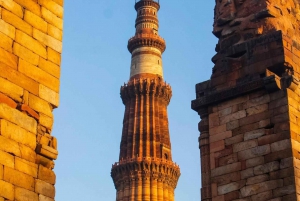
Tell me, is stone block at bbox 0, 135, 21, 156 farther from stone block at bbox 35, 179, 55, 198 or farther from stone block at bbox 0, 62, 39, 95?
stone block at bbox 0, 62, 39, 95

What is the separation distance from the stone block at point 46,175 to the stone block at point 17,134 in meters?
0.26

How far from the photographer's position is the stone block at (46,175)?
6.38 metres

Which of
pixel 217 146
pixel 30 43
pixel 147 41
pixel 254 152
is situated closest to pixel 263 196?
pixel 254 152

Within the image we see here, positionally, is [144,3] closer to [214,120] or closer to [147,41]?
[147,41]

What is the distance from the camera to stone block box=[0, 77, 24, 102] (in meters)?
6.15

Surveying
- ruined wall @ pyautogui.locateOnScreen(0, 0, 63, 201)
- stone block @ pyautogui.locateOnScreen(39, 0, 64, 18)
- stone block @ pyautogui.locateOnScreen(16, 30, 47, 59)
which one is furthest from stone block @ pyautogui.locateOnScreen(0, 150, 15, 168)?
stone block @ pyautogui.locateOnScreen(39, 0, 64, 18)

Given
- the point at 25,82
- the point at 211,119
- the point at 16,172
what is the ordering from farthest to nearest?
1. the point at 211,119
2. the point at 25,82
3. the point at 16,172

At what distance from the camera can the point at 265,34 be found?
10484 mm

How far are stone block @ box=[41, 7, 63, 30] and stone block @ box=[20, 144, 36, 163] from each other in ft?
5.35

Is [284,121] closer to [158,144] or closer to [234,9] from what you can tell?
[234,9]

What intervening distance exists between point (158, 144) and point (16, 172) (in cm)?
3932

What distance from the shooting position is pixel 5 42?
6.36 metres

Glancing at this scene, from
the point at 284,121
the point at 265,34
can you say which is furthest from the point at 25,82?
the point at 265,34

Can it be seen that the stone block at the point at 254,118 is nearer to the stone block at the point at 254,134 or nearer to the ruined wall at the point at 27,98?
the stone block at the point at 254,134
